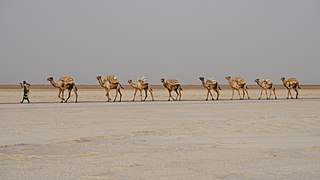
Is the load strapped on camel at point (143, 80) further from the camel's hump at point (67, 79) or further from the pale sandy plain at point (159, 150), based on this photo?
the pale sandy plain at point (159, 150)

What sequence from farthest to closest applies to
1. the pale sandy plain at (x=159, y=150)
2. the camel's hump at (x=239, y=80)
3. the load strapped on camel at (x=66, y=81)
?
1. the camel's hump at (x=239, y=80)
2. the load strapped on camel at (x=66, y=81)
3. the pale sandy plain at (x=159, y=150)

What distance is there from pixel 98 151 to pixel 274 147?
3754mm

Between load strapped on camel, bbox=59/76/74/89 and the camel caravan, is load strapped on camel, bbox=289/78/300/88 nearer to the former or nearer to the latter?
the camel caravan

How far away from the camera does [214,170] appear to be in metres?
7.51

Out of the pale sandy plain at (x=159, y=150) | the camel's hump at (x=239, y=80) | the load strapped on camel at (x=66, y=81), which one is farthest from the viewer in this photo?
the camel's hump at (x=239, y=80)

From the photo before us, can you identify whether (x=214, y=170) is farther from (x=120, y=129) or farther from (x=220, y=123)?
(x=220, y=123)

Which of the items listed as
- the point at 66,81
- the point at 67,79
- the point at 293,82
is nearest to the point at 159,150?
the point at 66,81

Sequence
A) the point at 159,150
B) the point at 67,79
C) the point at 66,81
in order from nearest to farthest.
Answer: the point at 159,150
the point at 66,81
the point at 67,79

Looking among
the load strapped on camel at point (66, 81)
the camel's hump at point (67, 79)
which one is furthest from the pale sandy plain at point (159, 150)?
the camel's hump at point (67, 79)

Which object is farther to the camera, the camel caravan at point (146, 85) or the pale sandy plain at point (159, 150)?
the camel caravan at point (146, 85)

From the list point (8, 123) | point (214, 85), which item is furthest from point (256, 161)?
point (214, 85)

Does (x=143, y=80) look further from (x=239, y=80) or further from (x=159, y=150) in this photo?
(x=159, y=150)

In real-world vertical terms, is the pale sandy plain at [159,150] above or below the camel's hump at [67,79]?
below

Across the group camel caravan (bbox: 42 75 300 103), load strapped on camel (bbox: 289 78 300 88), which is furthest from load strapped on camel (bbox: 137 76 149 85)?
load strapped on camel (bbox: 289 78 300 88)
